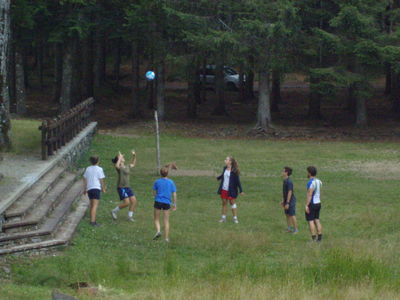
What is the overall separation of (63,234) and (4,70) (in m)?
8.76

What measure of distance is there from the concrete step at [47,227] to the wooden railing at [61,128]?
3.30 meters

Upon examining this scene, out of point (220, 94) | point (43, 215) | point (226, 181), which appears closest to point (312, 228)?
point (226, 181)

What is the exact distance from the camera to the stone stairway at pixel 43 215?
48.2ft

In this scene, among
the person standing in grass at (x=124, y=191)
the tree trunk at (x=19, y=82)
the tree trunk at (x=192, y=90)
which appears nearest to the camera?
the person standing in grass at (x=124, y=191)

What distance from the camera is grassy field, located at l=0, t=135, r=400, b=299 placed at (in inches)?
441

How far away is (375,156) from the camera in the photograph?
103 feet

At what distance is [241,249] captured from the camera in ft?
50.4

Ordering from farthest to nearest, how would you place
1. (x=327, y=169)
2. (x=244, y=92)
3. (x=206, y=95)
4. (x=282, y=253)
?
1. (x=206, y=95)
2. (x=244, y=92)
3. (x=327, y=169)
4. (x=282, y=253)

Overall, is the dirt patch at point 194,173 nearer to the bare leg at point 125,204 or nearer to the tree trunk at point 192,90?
the bare leg at point 125,204

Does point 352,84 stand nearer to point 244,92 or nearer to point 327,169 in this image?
point 327,169

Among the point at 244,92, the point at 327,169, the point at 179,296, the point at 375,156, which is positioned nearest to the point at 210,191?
the point at 327,169

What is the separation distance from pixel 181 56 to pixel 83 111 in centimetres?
774

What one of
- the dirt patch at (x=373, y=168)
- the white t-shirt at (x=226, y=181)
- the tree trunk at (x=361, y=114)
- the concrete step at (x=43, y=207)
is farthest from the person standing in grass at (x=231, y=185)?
the tree trunk at (x=361, y=114)

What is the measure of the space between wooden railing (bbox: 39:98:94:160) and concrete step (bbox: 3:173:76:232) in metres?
1.42
